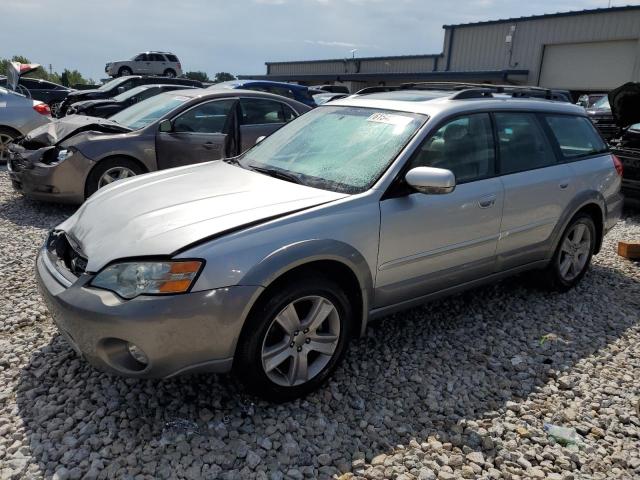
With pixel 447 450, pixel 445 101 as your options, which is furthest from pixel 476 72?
pixel 447 450

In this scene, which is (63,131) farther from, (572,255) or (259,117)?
(572,255)

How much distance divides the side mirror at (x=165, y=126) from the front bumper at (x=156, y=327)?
14.2ft

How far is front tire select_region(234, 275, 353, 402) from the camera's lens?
2.63 meters

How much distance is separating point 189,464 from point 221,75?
47.8 metres

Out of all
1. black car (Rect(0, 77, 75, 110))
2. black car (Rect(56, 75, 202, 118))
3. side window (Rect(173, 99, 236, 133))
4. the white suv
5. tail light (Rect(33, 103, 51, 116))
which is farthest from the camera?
the white suv

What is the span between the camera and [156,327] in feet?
7.79

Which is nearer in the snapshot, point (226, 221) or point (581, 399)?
point (226, 221)

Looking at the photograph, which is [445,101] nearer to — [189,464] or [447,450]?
[447,450]

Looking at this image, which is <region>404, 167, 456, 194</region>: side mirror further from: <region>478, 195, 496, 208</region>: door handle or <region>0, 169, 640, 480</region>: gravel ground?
<region>0, 169, 640, 480</region>: gravel ground

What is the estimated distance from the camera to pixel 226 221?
105 inches

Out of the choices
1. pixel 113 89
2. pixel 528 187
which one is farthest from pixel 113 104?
pixel 528 187

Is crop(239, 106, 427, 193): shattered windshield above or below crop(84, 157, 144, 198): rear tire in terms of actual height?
above

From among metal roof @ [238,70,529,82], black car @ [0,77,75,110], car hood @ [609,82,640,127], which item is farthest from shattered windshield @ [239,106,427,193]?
metal roof @ [238,70,529,82]

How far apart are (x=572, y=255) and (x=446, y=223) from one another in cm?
191
